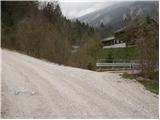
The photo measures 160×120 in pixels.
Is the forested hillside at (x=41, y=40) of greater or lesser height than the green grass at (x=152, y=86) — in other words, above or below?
above

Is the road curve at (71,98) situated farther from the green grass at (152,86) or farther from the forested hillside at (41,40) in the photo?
the forested hillside at (41,40)

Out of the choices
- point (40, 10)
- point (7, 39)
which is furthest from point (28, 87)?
point (40, 10)

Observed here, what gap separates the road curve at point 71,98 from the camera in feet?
25.4

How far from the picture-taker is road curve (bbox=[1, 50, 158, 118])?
305 inches

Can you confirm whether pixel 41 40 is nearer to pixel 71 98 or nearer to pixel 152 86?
pixel 152 86

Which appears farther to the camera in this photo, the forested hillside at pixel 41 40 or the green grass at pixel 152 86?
the forested hillside at pixel 41 40

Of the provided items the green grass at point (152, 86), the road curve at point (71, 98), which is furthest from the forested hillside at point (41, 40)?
the road curve at point (71, 98)

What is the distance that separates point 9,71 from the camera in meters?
13.9

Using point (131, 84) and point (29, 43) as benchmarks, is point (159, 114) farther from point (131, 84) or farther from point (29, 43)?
point (29, 43)

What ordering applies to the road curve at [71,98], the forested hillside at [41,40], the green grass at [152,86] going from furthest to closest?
the forested hillside at [41,40] → the green grass at [152,86] → the road curve at [71,98]

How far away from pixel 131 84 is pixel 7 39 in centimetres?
2290

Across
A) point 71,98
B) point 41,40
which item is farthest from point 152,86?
point 41,40

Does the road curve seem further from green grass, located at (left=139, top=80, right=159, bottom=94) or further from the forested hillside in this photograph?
the forested hillside

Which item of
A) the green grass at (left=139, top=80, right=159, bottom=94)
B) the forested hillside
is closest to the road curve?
the green grass at (left=139, top=80, right=159, bottom=94)
